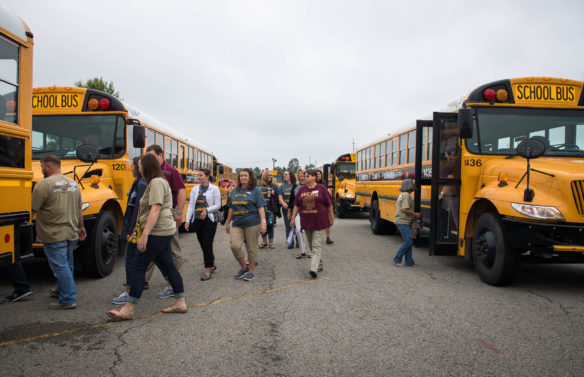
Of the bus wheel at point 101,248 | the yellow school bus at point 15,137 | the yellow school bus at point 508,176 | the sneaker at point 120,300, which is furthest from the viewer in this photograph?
the bus wheel at point 101,248

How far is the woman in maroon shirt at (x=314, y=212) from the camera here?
590cm

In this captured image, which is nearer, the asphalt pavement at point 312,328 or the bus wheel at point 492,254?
the asphalt pavement at point 312,328

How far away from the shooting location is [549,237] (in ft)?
15.4

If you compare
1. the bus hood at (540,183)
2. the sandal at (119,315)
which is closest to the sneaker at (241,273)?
the sandal at (119,315)

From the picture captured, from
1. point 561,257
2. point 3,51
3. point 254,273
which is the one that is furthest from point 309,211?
point 3,51

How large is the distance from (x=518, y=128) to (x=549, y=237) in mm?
1971

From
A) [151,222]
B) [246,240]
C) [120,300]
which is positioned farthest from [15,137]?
[246,240]

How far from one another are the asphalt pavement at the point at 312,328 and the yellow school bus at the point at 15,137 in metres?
0.88

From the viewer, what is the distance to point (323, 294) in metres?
4.93

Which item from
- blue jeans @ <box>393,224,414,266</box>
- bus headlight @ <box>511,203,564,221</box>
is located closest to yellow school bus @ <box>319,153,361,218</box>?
blue jeans @ <box>393,224,414,266</box>

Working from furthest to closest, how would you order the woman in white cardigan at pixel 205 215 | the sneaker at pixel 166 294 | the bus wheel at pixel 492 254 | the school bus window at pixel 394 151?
the school bus window at pixel 394 151 < the woman in white cardigan at pixel 205 215 < the bus wheel at pixel 492 254 < the sneaker at pixel 166 294

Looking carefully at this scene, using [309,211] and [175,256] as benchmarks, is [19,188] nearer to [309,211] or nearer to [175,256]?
[175,256]

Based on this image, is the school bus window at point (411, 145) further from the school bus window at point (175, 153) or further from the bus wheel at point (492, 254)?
the school bus window at point (175, 153)

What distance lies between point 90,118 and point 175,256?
120 inches
